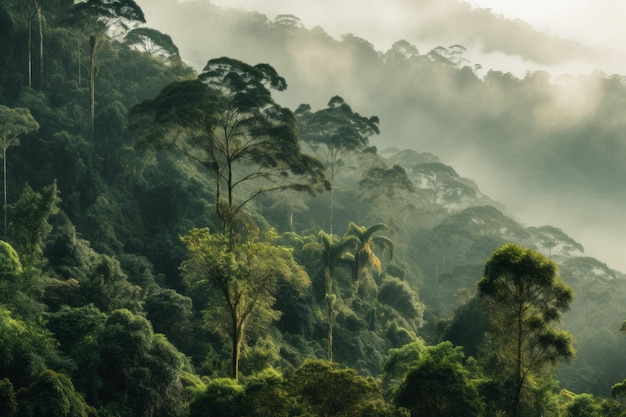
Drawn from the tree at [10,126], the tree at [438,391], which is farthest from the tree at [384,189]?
the tree at [438,391]

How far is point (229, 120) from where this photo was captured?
31.3 metres

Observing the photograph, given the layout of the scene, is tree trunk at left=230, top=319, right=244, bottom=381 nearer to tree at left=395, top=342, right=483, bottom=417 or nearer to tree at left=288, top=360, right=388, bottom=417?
tree at left=288, top=360, right=388, bottom=417

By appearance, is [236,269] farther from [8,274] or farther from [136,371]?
[8,274]

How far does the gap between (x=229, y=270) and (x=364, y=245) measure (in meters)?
22.5

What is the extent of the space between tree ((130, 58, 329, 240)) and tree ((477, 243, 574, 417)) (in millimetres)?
12250

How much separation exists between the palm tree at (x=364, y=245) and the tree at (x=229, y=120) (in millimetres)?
13689

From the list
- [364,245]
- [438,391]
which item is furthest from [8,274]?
[364,245]

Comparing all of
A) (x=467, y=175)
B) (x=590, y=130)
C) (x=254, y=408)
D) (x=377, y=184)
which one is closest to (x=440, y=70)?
(x=467, y=175)

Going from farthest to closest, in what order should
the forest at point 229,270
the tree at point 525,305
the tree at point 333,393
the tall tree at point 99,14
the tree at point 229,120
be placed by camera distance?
1. the tall tree at point 99,14
2. the tree at point 229,120
3. the forest at point 229,270
4. the tree at point 525,305
5. the tree at point 333,393

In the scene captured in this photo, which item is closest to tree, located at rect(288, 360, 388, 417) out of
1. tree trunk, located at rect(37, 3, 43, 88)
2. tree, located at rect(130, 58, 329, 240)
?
tree, located at rect(130, 58, 329, 240)

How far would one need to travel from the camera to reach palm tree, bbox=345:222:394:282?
4591cm

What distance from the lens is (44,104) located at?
4597 centimetres

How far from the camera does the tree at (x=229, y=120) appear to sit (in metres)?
29.8

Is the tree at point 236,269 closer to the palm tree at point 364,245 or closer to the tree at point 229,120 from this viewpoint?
the tree at point 229,120
